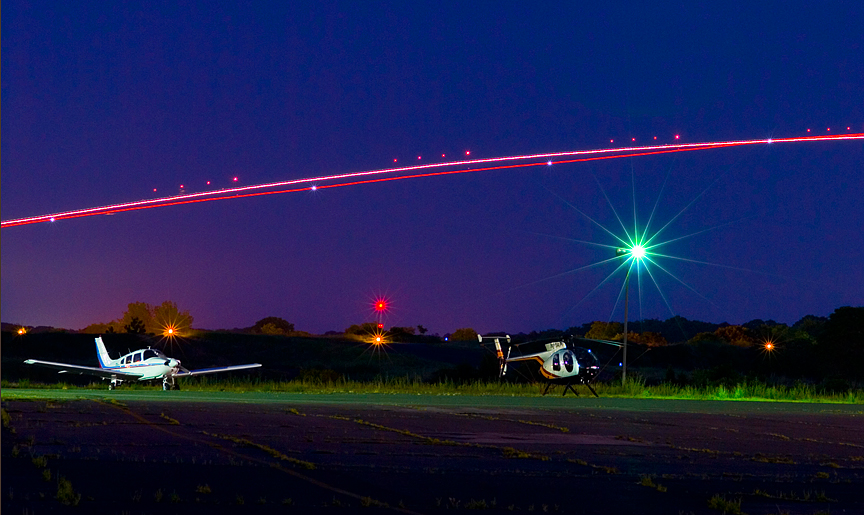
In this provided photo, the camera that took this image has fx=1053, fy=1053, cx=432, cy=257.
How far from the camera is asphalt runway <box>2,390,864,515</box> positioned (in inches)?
439

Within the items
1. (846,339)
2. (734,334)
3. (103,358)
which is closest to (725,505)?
(103,358)

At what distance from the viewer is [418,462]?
590 inches

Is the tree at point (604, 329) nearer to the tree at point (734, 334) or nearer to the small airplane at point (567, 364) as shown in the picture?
the tree at point (734, 334)

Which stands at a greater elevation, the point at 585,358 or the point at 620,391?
→ the point at 585,358

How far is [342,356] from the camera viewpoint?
3681 inches

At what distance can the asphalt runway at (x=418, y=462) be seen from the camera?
1115 cm

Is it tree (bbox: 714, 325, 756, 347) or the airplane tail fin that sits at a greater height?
tree (bbox: 714, 325, 756, 347)

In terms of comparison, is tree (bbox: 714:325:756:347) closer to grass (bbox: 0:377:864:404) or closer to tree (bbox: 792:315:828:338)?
tree (bbox: 792:315:828:338)

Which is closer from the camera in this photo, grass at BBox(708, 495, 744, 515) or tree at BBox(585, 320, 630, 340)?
grass at BBox(708, 495, 744, 515)

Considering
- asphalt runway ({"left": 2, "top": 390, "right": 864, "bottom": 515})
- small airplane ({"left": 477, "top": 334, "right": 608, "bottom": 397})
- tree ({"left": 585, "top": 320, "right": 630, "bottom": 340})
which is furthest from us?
tree ({"left": 585, "top": 320, "right": 630, "bottom": 340})

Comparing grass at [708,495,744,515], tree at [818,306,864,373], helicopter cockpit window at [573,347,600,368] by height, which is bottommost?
grass at [708,495,744,515]

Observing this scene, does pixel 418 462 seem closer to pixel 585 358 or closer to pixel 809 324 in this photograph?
pixel 585 358

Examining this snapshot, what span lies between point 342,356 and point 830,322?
40.9m

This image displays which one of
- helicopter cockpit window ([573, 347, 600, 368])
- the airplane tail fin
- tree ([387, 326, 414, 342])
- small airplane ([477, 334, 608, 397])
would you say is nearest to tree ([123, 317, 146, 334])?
tree ([387, 326, 414, 342])
